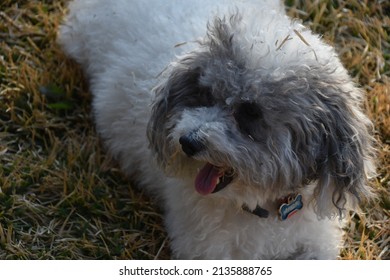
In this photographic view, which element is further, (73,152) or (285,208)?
(73,152)

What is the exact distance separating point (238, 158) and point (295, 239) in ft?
1.93

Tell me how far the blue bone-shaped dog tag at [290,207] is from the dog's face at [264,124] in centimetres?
12

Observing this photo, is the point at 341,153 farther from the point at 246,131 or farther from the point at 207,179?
the point at 207,179

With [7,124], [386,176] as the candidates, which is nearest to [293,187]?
[386,176]

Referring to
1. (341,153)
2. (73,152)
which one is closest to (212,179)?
(341,153)

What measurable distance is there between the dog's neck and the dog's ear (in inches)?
5.0

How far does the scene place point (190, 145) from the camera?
269cm

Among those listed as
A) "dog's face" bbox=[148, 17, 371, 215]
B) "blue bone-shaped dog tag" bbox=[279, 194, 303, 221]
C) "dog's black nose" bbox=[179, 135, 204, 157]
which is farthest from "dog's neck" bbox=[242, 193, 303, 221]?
"dog's black nose" bbox=[179, 135, 204, 157]

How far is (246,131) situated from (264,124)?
0.07m

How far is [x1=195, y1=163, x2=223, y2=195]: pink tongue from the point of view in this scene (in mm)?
2867

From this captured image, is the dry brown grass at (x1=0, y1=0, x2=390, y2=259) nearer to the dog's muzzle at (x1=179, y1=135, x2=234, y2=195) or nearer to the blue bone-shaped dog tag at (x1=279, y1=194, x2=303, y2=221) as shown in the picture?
the blue bone-shaped dog tag at (x1=279, y1=194, x2=303, y2=221)

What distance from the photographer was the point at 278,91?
268 cm
